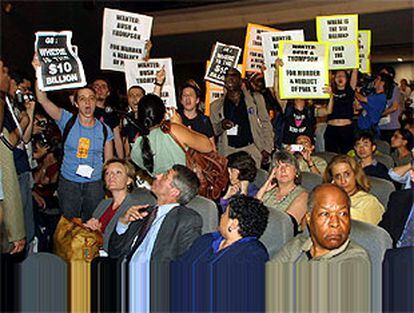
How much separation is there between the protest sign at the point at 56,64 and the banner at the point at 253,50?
2.54m

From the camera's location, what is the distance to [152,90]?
6.49 meters

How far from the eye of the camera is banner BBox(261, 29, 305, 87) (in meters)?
Answer: 6.96

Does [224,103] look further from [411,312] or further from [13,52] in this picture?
[13,52]

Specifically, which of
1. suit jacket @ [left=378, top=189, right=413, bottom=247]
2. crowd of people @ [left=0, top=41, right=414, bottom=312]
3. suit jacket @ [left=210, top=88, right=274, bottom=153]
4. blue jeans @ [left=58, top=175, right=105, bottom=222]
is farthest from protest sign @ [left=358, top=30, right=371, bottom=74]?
suit jacket @ [left=378, top=189, right=413, bottom=247]

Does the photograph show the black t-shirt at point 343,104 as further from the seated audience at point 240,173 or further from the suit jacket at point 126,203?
the suit jacket at point 126,203

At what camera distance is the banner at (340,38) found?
6.98 meters

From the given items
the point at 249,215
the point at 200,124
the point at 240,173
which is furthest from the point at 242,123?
the point at 249,215

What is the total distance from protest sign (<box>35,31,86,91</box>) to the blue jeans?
74 cm

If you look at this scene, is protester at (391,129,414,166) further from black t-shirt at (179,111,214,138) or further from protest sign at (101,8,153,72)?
protest sign at (101,8,153,72)

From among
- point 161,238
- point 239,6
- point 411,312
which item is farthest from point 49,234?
point 239,6

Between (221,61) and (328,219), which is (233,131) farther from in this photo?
(328,219)

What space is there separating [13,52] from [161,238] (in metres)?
8.38

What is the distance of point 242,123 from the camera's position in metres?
6.66

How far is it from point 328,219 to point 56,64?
2951mm
